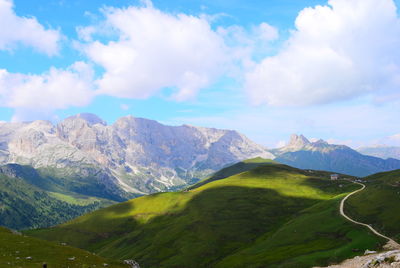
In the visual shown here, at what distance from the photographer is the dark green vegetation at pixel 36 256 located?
179 ft

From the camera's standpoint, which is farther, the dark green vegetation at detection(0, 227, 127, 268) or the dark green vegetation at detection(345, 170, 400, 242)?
the dark green vegetation at detection(345, 170, 400, 242)

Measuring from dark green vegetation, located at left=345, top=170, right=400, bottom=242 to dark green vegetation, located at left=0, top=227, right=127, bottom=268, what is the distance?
279 ft

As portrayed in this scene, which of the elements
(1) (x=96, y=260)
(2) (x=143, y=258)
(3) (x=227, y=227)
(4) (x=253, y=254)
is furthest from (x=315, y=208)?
(1) (x=96, y=260)

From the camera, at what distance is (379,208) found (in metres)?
143

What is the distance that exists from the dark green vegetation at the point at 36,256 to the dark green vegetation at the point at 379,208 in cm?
8497

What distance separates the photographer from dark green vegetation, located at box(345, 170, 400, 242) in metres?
118

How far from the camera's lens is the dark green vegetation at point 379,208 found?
118 m

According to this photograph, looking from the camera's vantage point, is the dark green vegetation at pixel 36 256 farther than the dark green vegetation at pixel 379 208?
No

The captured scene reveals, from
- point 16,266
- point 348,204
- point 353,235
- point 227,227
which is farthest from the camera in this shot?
point 227,227

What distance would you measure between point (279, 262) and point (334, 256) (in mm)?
18736

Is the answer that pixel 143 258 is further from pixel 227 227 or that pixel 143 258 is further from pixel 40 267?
pixel 40 267

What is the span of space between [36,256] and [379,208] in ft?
443

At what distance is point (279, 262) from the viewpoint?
3976 inches

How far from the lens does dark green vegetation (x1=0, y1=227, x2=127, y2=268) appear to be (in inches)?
2143
